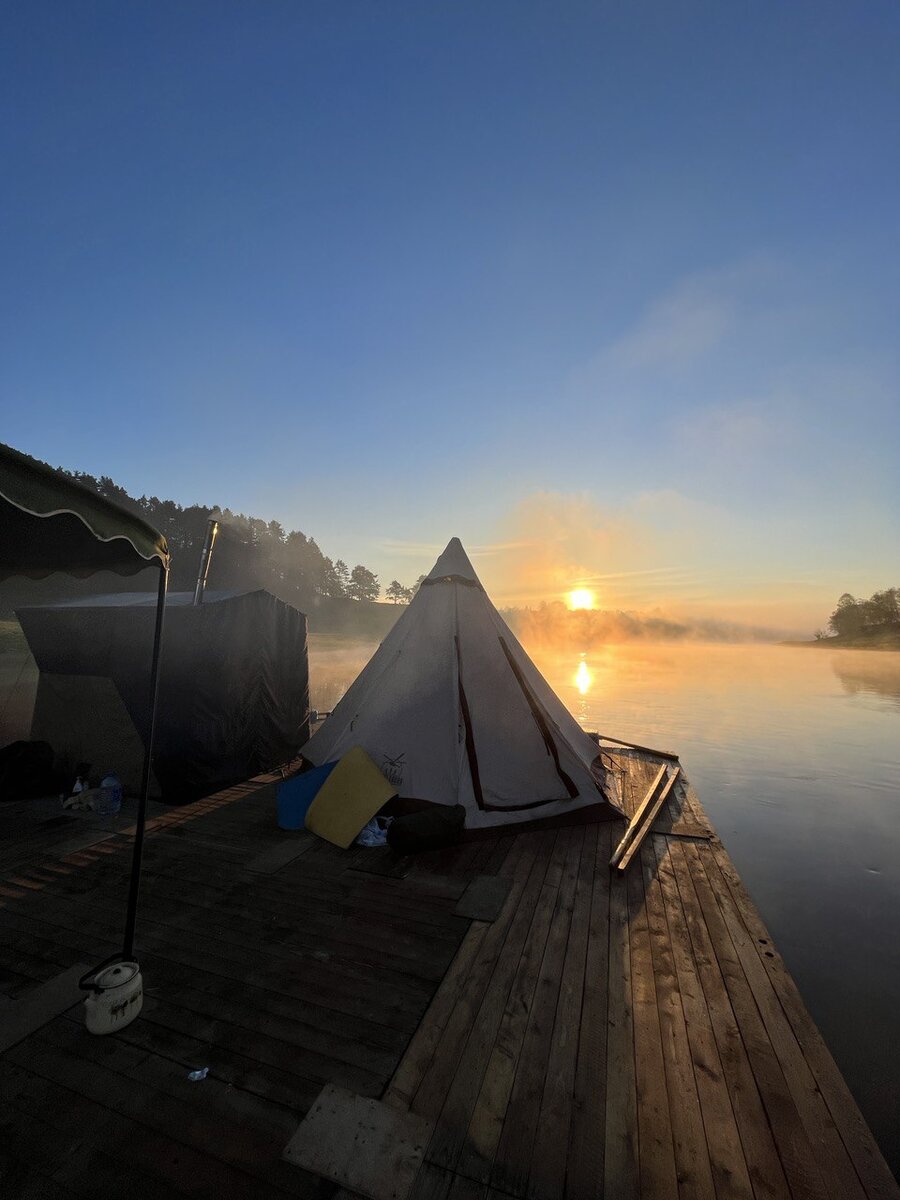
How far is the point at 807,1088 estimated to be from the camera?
3.24m

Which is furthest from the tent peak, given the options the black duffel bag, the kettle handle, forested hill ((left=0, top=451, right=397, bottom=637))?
forested hill ((left=0, top=451, right=397, bottom=637))

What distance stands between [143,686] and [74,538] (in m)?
4.38

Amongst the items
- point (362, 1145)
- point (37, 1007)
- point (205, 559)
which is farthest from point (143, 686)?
point (362, 1145)

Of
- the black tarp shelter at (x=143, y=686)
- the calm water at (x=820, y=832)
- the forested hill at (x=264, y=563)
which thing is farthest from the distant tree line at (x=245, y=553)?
the black tarp shelter at (x=143, y=686)

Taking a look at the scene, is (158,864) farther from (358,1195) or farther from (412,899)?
(358,1195)

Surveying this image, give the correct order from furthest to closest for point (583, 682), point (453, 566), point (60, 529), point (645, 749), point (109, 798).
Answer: point (583, 682)
point (645, 749)
point (453, 566)
point (109, 798)
point (60, 529)

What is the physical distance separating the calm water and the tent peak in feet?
25.5

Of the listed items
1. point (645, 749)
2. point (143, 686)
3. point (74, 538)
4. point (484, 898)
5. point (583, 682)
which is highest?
point (74, 538)

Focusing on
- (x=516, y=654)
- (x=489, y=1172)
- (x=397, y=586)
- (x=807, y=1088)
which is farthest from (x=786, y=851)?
(x=397, y=586)

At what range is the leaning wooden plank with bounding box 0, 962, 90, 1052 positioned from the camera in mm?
3445

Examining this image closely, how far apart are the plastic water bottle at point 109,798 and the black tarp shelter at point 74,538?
13.0 ft

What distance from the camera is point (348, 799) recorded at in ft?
23.7

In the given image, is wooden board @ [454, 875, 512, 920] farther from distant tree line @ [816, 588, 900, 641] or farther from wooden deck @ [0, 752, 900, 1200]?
distant tree line @ [816, 588, 900, 641]

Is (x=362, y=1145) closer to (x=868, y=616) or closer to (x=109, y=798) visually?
(x=109, y=798)
